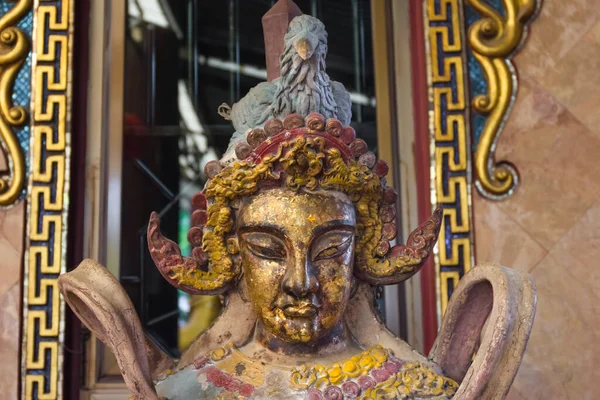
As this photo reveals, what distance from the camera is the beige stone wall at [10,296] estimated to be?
2506 mm

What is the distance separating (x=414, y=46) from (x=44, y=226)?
1221 mm

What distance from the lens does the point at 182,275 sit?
1.80m

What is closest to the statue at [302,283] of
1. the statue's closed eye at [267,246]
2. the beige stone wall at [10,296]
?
the statue's closed eye at [267,246]

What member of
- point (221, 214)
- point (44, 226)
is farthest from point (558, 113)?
point (44, 226)

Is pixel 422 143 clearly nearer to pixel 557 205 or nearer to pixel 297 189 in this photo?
pixel 557 205

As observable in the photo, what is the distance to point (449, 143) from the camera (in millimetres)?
2629

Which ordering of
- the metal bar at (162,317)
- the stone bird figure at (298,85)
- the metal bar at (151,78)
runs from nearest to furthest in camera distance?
the stone bird figure at (298,85) < the metal bar at (162,317) < the metal bar at (151,78)

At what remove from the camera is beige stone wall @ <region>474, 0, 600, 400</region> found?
2479 mm

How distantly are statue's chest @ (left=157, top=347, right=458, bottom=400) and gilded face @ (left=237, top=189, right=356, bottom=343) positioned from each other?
0.08 meters

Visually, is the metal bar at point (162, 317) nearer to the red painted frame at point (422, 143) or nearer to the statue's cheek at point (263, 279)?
the red painted frame at point (422, 143)

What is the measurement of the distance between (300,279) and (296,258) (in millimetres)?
45

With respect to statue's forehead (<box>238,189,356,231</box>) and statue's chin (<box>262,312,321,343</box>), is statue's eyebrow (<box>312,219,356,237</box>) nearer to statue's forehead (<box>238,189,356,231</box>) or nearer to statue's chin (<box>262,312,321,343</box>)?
statue's forehead (<box>238,189,356,231</box>)

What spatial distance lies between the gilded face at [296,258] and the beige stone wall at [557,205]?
0.94 metres

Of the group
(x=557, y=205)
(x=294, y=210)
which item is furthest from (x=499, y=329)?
(x=557, y=205)
